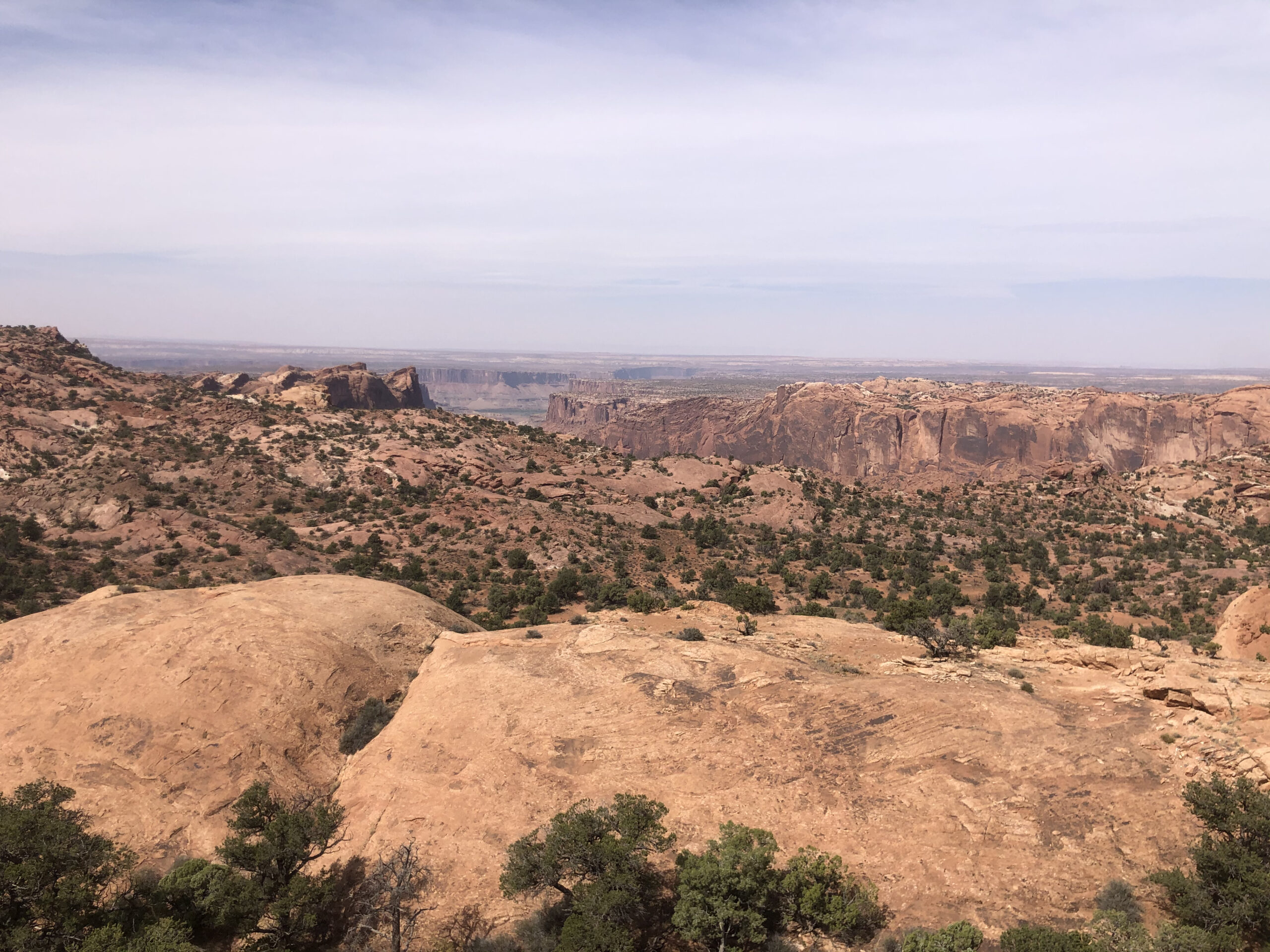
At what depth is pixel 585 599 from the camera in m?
40.3

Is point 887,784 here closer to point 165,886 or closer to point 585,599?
point 165,886

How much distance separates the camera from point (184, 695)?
20.2 meters

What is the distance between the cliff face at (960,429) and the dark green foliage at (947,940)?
109381 millimetres

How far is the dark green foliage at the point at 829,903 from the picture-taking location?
14.2m

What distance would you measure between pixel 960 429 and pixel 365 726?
471 ft

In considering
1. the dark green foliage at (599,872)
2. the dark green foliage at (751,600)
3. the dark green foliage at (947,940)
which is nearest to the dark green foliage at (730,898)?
the dark green foliage at (599,872)

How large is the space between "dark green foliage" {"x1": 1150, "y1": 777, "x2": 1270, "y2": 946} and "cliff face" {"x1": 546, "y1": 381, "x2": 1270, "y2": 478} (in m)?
104

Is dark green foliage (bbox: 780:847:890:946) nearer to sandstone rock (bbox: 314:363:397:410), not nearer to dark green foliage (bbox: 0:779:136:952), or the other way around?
dark green foliage (bbox: 0:779:136:952)

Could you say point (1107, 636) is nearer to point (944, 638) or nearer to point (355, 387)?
point (944, 638)

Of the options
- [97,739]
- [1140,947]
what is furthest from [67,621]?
[1140,947]

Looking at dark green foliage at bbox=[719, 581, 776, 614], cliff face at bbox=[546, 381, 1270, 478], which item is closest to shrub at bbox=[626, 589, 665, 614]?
dark green foliage at bbox=[719, 581, 776, 614]

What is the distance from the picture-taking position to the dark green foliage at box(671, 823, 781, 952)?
14.0 meters

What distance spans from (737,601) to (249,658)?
21531mm

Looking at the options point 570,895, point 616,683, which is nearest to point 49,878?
point 570,895
